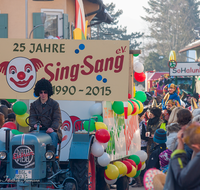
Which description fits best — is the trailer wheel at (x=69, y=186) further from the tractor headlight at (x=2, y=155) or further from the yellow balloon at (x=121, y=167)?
the yellow balloon at (x=121, y=167)

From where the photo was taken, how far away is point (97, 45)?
6859mm

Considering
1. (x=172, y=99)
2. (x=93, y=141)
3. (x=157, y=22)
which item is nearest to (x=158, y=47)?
(x=157, y=22)

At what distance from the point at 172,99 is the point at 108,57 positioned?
4.55 m

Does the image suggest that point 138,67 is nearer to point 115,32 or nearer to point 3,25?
point 3,25

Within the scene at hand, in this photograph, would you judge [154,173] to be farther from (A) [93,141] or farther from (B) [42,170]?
(A) [93,141]

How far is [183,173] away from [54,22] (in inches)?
527

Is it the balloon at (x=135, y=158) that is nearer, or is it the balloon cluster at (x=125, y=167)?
the balloon cluster at (x=125, y=167)

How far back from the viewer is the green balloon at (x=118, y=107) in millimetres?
7219

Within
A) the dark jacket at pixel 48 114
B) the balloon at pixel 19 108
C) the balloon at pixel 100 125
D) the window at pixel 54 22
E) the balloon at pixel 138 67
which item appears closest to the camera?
the dark jacket at pixel 48 114

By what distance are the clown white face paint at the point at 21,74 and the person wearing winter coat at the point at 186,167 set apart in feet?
13.6

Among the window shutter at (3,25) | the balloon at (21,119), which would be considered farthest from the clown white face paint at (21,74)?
the window shutter at (3,25)

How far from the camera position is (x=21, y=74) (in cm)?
700

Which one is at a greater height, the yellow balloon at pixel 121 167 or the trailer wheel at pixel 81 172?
the trailer wheel at pixel 81 172

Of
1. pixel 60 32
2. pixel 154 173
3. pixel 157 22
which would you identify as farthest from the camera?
pixel 157 22
